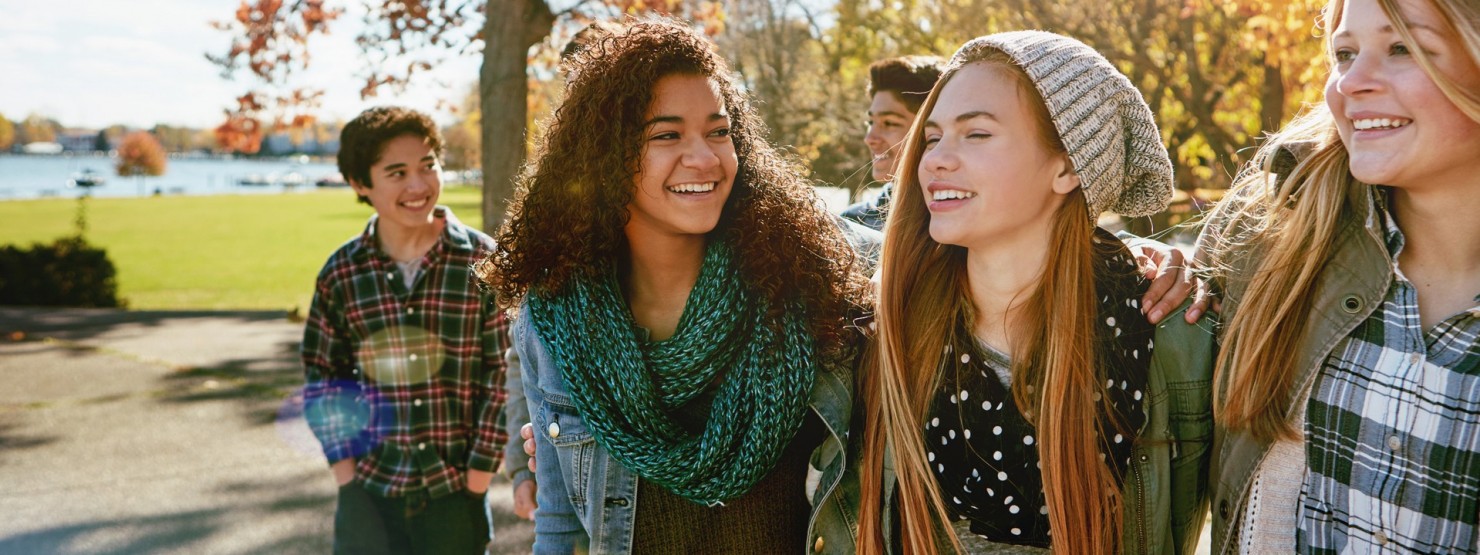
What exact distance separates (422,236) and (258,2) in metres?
4.69

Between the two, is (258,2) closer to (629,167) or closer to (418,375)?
(418,375)

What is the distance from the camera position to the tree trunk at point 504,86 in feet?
19.6

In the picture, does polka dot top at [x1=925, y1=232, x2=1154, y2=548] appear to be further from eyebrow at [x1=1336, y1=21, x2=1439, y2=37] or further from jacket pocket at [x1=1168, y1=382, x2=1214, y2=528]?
eyebrow at [x1=1336, y1=21, x2=1439, y2=37]

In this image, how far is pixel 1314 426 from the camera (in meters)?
2.04

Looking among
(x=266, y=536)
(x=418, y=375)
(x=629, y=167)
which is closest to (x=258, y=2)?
(x=266, y=536)

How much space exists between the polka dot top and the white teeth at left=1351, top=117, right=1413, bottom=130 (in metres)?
0.57

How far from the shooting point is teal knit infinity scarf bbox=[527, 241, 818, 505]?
238 cm

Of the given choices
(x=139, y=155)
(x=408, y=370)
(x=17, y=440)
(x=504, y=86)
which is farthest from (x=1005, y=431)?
(x=139, y=155)

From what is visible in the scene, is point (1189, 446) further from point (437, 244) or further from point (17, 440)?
point (17, 440)

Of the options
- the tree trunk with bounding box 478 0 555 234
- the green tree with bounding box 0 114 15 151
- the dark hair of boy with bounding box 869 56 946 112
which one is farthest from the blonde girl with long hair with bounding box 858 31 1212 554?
the green tree with bounding box 0 114 15 151

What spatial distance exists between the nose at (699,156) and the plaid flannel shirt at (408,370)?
5.03 feet

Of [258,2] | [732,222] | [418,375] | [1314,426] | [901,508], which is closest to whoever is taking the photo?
[1314,426]

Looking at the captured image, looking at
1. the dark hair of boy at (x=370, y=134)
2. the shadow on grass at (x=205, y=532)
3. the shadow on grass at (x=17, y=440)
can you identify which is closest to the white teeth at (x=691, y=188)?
the dark hair of boy at (x=370, y=134)

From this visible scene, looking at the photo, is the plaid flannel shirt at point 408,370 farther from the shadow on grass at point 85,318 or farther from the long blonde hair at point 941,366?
the shadow on grass at point 85,318
